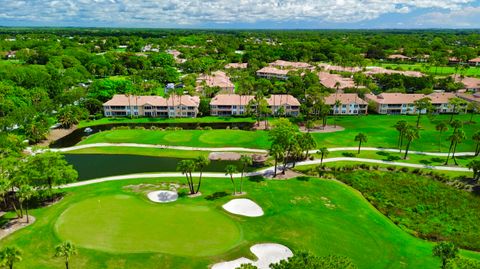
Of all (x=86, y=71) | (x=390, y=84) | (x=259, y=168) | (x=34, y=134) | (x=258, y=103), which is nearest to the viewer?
(x=259, y=168)

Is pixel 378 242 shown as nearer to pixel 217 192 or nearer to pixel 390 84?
pixel 217 192

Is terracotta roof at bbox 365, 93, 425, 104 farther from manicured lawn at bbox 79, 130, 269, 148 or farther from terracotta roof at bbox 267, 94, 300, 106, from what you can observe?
manicured lawn at bbox 79, 130, 269, 148

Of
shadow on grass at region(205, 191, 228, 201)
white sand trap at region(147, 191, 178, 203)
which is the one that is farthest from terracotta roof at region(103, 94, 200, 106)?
shadow on grass at region(205, 191, 228, 201)

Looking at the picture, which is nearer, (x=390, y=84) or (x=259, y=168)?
(x=259, y=168)

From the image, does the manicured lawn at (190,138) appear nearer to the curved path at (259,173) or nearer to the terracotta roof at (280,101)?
the curved path at (259,173)

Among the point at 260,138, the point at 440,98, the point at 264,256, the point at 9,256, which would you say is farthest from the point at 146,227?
the point at 440,98

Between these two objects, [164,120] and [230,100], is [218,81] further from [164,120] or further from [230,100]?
[164,120]

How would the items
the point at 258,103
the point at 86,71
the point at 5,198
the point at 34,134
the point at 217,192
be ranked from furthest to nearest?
the point at 86,71
the point at 258,103
the point at 34,134
the point at 217,192
the point at 5,198

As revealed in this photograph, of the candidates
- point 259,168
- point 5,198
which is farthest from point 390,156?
point 5,198
